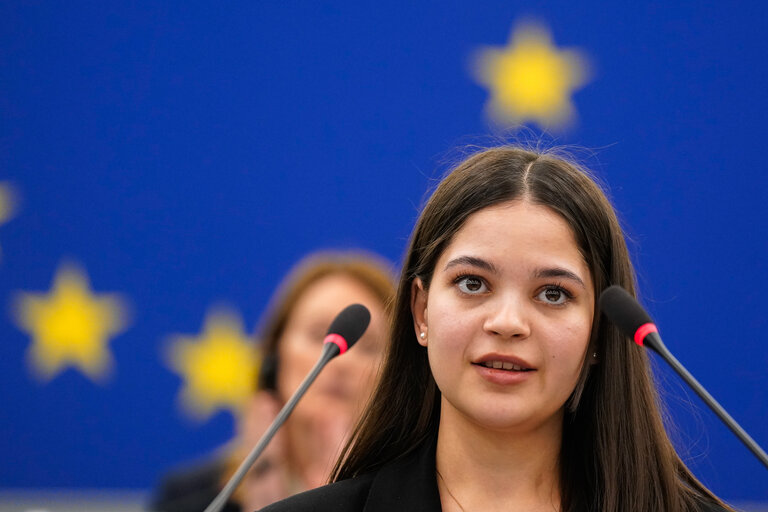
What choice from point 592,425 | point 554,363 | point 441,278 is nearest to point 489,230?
point 441,278

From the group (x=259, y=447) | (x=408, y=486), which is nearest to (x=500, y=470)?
(x=408, y=486)

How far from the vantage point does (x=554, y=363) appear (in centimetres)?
158

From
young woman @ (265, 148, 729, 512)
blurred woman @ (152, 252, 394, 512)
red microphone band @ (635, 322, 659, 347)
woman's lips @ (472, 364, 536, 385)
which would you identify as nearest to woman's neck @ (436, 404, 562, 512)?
young woman @ (265, 148, 729, 512)

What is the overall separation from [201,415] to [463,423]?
6.80 ft

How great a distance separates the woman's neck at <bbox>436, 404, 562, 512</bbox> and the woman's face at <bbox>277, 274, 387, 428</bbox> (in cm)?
127

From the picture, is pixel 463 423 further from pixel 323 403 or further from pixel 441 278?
pixel 323 403

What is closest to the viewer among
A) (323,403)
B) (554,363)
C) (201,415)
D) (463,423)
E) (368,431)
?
(554,363)

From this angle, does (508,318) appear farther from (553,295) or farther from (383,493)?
(383,493)

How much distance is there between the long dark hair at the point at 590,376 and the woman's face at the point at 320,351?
118cm

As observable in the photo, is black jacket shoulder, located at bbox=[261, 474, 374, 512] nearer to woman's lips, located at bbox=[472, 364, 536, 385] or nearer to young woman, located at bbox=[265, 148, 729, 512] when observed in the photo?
young woman, located at bbox=[265, 148, 729, 512]

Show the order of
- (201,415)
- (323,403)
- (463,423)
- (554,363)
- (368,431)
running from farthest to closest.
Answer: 1. (201,415)
2. (323,403)
3. (368,431)
4. (463,423)
5. (554,363)

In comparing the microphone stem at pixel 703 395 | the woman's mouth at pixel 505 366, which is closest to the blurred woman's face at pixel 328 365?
the woman's mouth at pixel 505 366

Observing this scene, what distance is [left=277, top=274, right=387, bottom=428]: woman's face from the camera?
2992 millimetres

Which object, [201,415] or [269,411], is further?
[201,415]
